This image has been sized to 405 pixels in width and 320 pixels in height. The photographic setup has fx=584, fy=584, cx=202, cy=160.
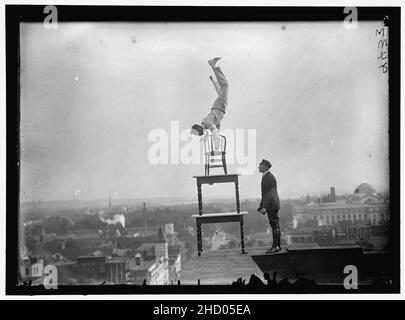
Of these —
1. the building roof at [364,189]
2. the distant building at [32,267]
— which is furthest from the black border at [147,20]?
the building roof at [364,189]

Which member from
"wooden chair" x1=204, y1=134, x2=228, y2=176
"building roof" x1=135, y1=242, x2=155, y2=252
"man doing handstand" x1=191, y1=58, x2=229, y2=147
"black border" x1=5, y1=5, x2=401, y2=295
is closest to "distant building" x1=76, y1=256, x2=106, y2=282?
"black border" x1=5, y1=5, x2=401, y2=295

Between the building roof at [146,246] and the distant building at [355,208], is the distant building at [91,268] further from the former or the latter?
the distant building at [355,208]

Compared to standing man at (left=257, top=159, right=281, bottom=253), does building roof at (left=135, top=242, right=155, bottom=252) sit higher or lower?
lower

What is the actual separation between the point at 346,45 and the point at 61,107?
2631 millimetres

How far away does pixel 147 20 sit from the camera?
5285mm

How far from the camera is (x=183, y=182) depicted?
17.4ft

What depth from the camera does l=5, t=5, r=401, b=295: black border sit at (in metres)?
5.20

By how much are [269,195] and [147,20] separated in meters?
1.93

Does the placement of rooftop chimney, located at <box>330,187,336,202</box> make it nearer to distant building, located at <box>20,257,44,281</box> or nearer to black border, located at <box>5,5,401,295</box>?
black border, located at <box>5,5,401,295</box>

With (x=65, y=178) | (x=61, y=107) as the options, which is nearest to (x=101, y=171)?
(x=65, y=178)

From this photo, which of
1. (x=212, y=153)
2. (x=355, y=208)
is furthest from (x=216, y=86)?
(x=355, y=208)

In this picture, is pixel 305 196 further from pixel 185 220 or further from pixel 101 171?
pixel 101 171

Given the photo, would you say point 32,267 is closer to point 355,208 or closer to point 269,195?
point 269,195

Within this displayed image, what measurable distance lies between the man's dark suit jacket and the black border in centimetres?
84
